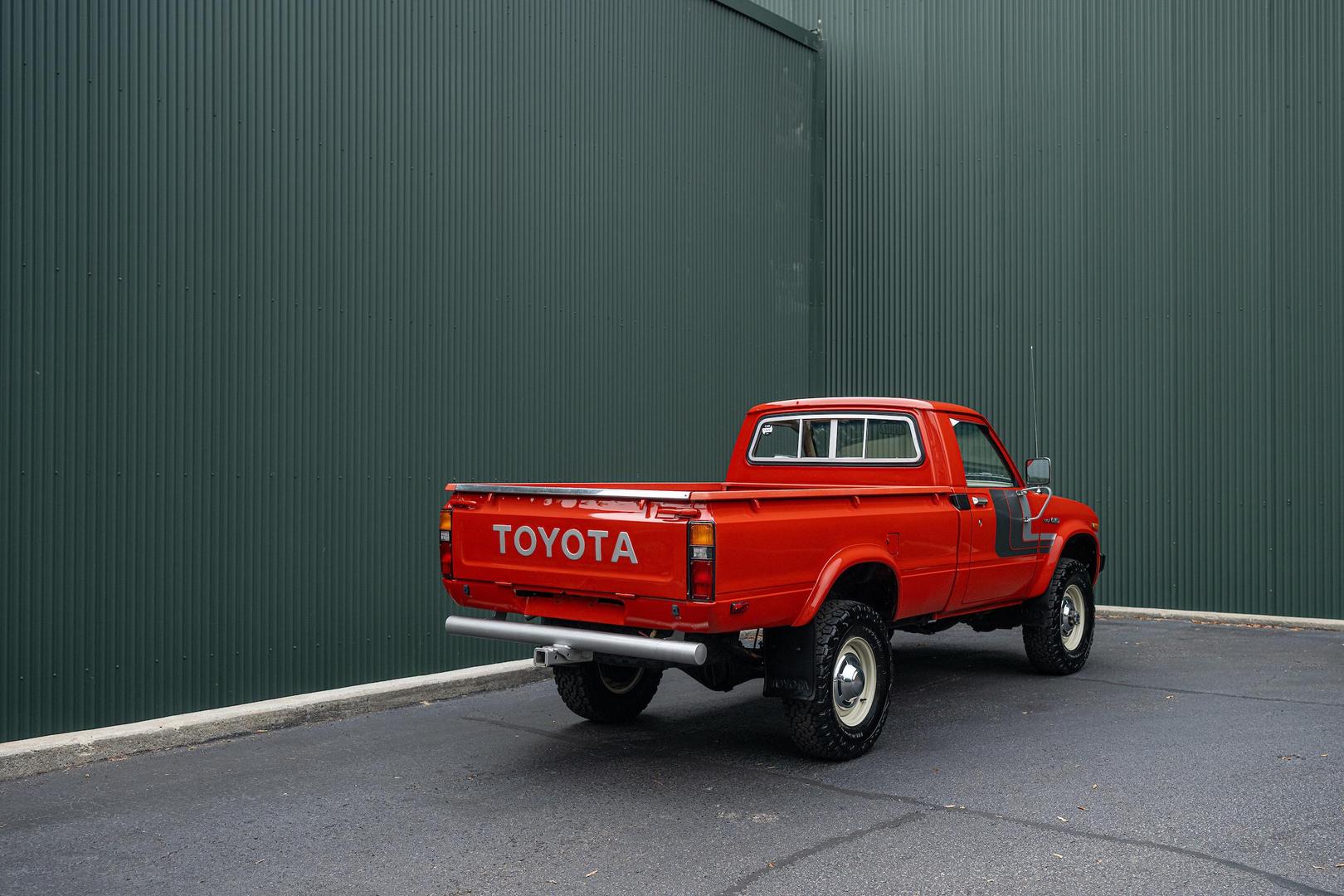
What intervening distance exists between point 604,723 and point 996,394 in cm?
815

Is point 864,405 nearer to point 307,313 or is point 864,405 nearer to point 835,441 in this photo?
point 835,441

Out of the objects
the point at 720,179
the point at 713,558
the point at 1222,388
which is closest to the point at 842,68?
the point at 720,179

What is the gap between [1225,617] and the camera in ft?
39.8

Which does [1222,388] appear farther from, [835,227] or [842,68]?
[842,68]

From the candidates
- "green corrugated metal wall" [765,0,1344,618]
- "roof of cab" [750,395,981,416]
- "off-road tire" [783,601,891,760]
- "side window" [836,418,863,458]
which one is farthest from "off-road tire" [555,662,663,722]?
"green corrugated metal wall" [765,0,1344,618]

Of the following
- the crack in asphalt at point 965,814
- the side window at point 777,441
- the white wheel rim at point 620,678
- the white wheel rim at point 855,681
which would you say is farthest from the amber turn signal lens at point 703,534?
the side window at point 777,441

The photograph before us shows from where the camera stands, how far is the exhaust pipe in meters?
5.80

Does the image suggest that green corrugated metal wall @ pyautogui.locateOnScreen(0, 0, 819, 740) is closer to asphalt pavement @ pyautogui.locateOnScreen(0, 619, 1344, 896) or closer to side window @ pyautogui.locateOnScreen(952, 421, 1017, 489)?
asphalt pavement @ pyautogui.locateOnScreen(0, 619, 1344, 896)

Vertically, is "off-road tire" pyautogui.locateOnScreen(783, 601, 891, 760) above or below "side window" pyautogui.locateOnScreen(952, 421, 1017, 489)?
below

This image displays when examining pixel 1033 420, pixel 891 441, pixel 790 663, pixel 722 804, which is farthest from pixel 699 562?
pixel 1033 420

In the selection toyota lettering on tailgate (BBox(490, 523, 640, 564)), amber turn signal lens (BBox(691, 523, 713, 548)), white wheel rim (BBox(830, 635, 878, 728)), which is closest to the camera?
amber turn signal lens (BBox(691, 523, 713, 548))

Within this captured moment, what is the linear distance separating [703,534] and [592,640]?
0.91 m

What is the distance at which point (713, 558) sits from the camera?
5.72 m

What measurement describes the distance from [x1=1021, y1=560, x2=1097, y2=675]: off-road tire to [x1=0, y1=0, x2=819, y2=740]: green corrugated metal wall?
4.20 metres
